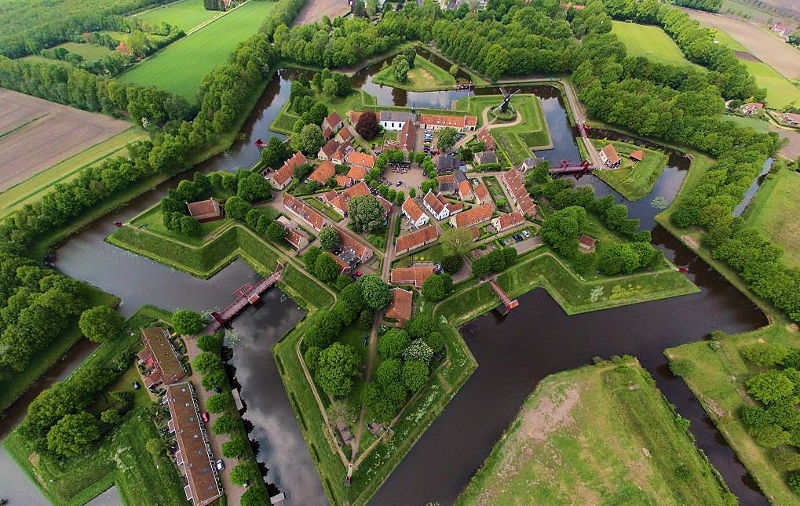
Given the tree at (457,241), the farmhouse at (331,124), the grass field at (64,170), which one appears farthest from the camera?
the farmhouse at (331,124)

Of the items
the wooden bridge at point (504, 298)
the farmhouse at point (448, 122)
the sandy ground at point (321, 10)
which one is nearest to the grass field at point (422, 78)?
the farmhouse at point (448, 122)

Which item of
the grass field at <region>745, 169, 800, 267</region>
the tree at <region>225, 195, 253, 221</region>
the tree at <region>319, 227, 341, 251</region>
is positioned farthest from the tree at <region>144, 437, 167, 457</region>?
the grass field at <region>745, 169, 800, 267</region>

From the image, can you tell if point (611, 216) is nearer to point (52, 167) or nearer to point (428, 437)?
point (428, 437)

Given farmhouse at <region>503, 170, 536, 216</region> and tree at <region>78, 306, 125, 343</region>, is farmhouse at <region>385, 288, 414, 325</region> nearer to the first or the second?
farmhouse at <region>503, 170, 536, 216</region>

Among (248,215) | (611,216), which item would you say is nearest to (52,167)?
(248,215)

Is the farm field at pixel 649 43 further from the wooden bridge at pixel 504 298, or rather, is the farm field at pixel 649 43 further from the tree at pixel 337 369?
the tree at pixel 337 369

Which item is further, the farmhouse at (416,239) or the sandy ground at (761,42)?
the sandy ground at (761,42)
